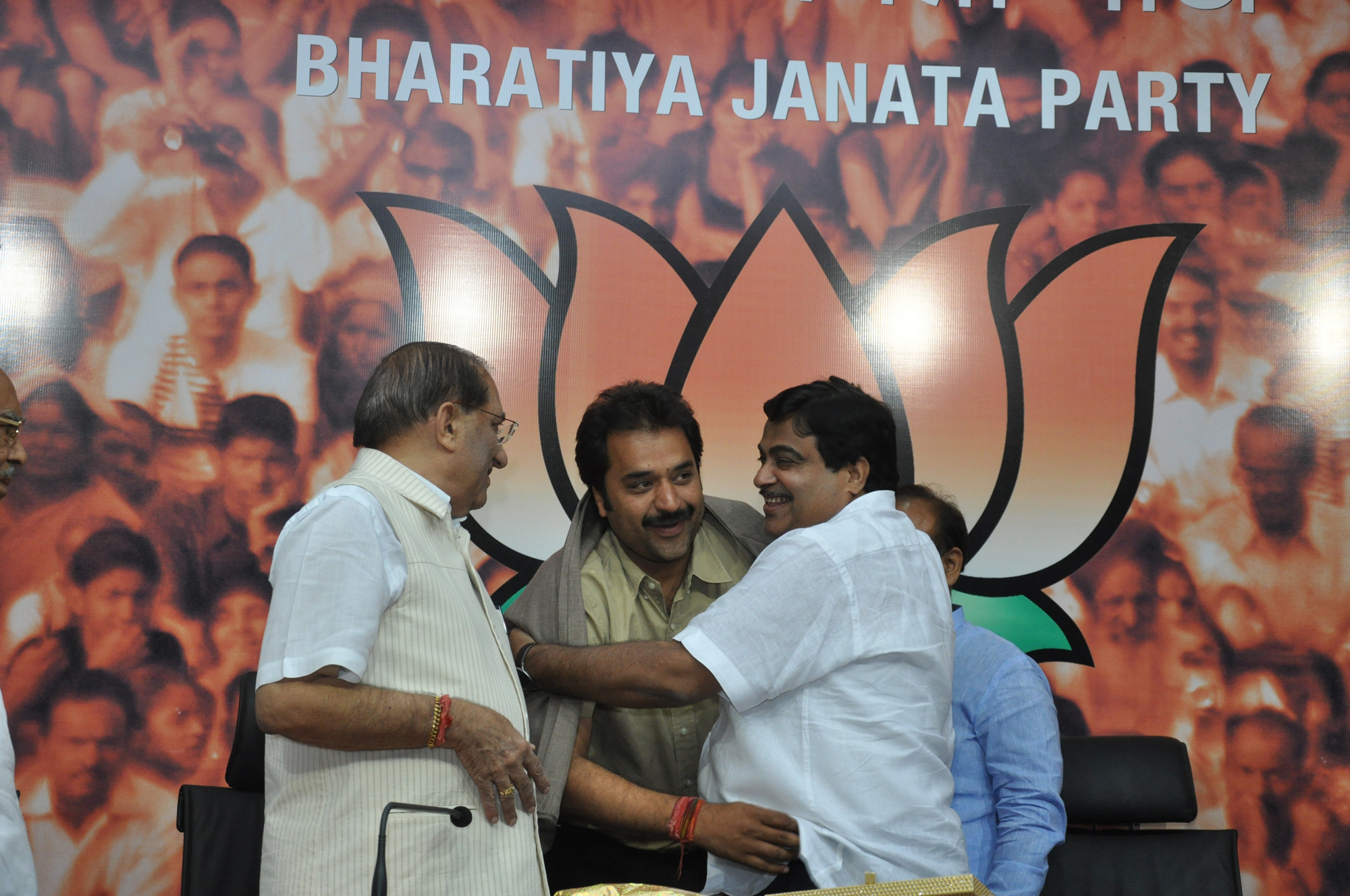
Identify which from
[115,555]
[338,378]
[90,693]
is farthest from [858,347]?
[90,693]

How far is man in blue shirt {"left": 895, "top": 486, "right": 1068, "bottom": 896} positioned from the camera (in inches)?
96.5

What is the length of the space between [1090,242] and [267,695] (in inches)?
105

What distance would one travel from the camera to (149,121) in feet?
10.5

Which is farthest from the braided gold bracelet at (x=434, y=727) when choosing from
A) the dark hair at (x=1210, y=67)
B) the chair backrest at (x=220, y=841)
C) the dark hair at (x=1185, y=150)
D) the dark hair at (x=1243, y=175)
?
the dark hair at (x=1210, y=67)

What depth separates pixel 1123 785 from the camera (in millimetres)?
2920

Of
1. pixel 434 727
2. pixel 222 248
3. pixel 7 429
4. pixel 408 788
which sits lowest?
pixel 408 788

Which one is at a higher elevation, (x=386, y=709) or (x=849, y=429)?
(x=849, y=429)

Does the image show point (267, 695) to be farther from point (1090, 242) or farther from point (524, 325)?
point (1090, 242)

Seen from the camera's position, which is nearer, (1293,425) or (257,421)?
(257,421)

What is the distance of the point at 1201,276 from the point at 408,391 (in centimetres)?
246

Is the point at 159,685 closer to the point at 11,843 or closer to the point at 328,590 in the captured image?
the point at 11,843

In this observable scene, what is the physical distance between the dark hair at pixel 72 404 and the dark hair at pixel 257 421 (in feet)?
1.11

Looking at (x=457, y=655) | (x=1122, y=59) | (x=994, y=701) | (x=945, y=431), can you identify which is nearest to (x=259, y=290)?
(x=457, y=655)

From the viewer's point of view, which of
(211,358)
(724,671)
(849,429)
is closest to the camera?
(724,671)
